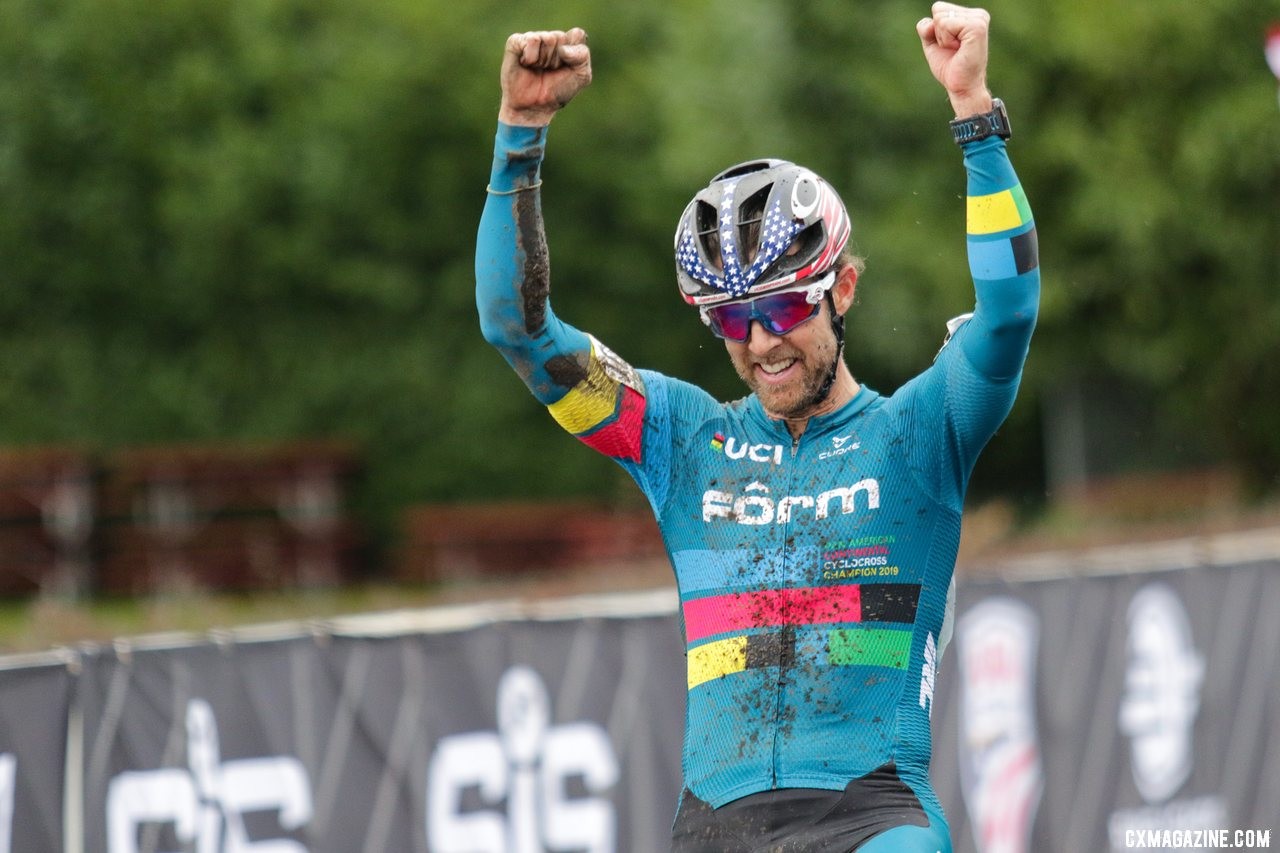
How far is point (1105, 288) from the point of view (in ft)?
61.0

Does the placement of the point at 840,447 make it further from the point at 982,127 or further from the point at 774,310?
the point at 982,127

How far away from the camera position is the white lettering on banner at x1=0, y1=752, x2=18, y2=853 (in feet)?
21.3

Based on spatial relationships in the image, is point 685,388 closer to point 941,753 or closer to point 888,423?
point 888,423

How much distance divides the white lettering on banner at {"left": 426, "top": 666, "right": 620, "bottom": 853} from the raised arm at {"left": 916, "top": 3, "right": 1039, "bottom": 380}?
4345 mm

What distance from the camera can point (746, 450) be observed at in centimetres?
435

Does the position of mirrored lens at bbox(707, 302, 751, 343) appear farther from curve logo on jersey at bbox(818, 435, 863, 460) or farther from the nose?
curve logo on jersey at bbox(818, 435, 863, 460)

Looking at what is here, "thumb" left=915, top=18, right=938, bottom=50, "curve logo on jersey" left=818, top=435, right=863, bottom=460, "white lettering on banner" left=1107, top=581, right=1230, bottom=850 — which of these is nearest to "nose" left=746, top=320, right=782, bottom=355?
"curve logo on jersey" left=818, top=435, right=863, bottom=460

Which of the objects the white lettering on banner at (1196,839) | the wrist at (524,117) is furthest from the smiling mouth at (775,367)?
the white lettering on banner at (1196,839)

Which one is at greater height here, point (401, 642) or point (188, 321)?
point (188, 321)

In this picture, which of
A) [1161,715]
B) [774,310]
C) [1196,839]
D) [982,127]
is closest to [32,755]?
[774,310]

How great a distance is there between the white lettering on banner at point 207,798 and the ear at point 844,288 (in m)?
3.84

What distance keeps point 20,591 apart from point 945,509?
16.7 metres

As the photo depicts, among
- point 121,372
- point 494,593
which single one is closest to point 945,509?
point 494,593

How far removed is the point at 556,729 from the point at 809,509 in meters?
4.08
